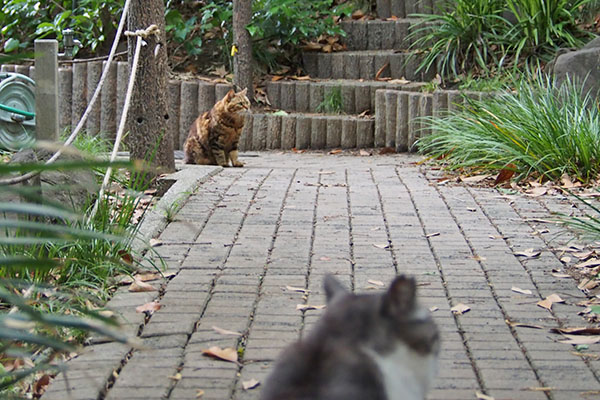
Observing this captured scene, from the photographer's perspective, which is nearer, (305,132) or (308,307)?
(308,307)

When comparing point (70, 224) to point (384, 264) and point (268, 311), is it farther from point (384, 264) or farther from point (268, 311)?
point (384, 264)

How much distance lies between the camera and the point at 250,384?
2.98 metres

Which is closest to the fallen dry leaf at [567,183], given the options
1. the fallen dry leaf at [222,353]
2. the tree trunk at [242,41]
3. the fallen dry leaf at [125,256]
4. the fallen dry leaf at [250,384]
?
the fallen dry leaf at [125,256]

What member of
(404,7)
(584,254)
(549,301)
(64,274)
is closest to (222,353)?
(64,274)

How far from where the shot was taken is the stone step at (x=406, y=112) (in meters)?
9.54

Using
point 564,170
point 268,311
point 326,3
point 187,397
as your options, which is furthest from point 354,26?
point 187,397

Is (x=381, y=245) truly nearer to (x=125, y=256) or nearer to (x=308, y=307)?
(x=308, y=307)

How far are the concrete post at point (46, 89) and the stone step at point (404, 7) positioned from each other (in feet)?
25.4

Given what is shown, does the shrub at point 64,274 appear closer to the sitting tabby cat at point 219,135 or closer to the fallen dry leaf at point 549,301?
the fallen dry leaf at point 549,301

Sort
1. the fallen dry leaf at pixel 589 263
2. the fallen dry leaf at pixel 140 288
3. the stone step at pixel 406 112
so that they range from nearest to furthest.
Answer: the fallen dry leaf at pixel 140 288, the fallen dry leaf at pixel 589 263, the stone step at pixel 406 112

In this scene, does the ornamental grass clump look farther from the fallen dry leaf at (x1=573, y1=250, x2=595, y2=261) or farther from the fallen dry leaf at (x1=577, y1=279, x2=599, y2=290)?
the fallen dry leaf at (x1=577, y1=279, x2=599, y2=290)

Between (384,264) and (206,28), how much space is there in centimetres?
831

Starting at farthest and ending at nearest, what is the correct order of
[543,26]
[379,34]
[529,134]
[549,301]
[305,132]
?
[379,34]
[305,132]
[543,26]
[529,134]
[549,301]

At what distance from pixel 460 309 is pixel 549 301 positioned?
1.56 ft
